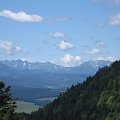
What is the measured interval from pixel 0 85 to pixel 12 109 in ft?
6.13

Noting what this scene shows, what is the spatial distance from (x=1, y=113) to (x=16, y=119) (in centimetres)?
120

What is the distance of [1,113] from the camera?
92.1ft

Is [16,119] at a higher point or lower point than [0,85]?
lower

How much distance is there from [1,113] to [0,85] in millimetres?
1928

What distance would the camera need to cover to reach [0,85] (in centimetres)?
2859

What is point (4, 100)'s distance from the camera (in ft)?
93.4

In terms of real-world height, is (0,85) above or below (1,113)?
above

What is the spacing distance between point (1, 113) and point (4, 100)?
36.8 inches

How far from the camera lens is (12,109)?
2814cm

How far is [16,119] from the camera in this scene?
93.9 ft

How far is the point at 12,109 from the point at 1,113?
78 cm
